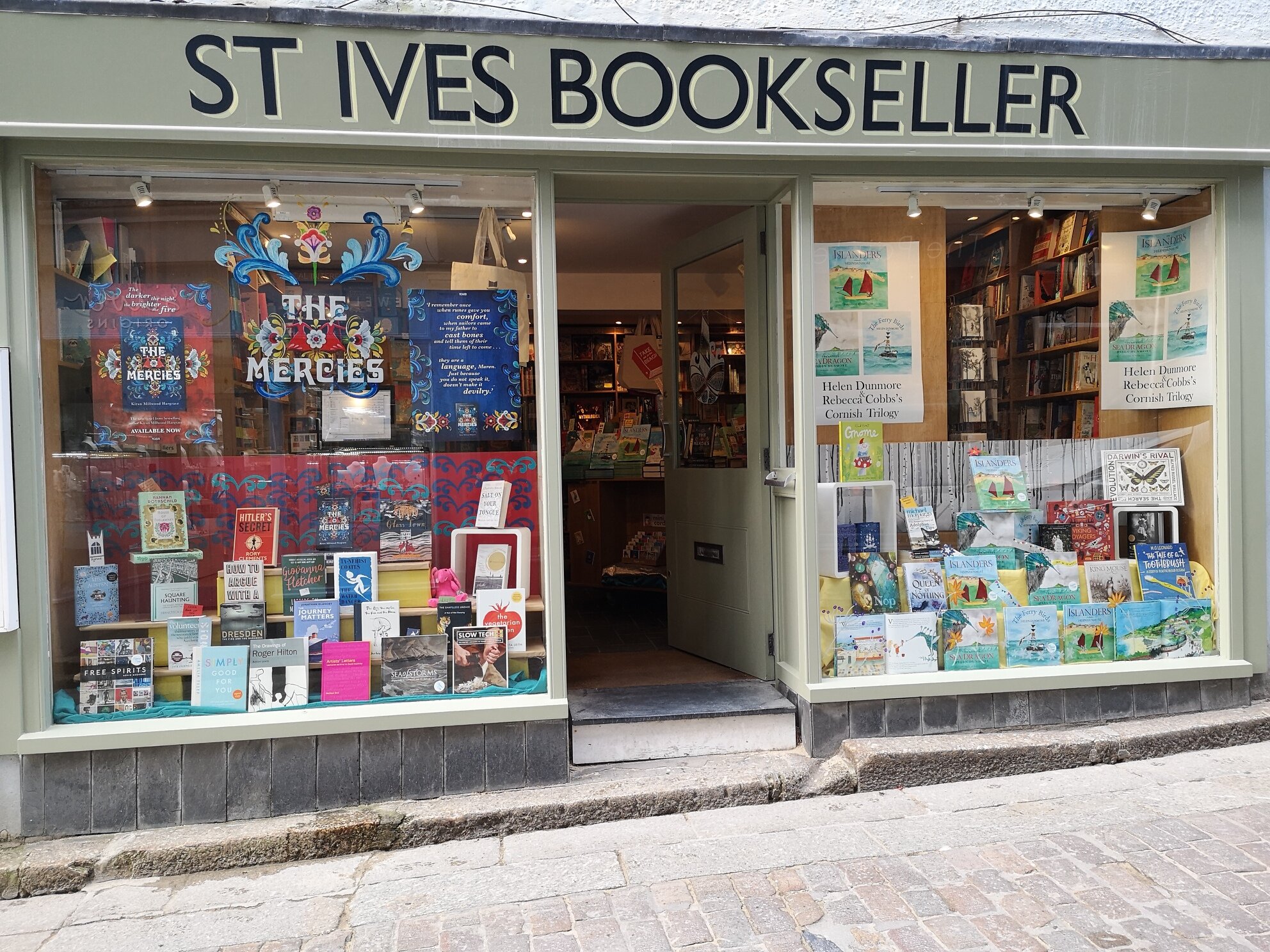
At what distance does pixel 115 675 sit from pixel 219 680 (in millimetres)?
434

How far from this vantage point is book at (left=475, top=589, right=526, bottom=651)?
4457mm

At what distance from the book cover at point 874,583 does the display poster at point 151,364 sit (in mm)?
3170

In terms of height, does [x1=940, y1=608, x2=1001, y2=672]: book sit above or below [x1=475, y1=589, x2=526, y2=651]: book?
below

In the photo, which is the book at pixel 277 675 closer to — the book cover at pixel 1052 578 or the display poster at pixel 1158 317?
the book cover at pixel 1052 578

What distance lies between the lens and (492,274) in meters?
4.50

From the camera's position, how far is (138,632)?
13.8ft

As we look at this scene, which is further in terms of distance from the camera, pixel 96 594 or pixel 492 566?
pixel 492 566

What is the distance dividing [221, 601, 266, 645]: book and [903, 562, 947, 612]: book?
3.15 m

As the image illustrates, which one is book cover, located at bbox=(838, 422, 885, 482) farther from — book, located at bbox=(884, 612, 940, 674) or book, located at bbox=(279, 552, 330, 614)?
book, located at bbox=(279, 552, 330, 614)

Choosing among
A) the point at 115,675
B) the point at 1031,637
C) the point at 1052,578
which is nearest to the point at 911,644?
the point at 1031,637

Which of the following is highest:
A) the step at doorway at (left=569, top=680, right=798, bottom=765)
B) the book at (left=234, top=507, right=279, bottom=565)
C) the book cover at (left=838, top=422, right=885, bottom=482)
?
the book cover at (left=838, top=422, right=885, bottom=482)

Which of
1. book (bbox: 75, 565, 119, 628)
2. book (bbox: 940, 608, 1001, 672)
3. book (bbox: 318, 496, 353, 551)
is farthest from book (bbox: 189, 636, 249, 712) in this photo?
book (bbox: 940, 608, 1001, 672)

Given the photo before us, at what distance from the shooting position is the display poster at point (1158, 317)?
4.90 m

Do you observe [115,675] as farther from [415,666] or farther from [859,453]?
[859,453]
